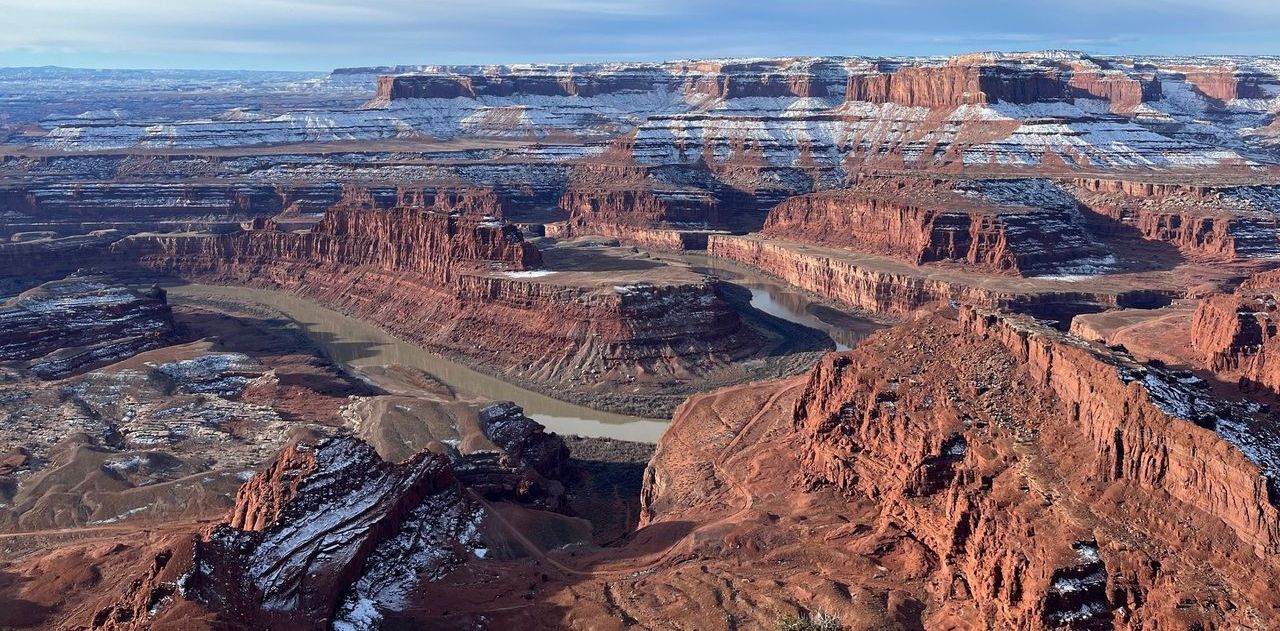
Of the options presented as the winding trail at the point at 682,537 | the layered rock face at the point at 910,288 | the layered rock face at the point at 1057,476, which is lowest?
the layered rock face at the point at 910,288

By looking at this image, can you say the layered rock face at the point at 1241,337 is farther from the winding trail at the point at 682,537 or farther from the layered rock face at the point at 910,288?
the winding trail at the point at 682,537

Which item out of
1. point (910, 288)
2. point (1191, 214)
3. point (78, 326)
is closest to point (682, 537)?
point (78, 326)

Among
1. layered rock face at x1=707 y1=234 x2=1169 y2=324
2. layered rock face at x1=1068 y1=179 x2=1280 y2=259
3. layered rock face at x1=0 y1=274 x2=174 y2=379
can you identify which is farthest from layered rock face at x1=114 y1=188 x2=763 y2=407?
layered rock face at x1=1068 y1=179 x2=1280 y2=259

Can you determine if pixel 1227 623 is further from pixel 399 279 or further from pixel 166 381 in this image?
pixel 399 279

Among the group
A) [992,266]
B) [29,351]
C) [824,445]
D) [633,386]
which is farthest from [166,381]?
[992,266]

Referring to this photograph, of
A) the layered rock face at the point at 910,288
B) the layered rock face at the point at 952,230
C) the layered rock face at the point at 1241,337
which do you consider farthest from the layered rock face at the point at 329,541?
the layered rock face at the point at 952,230
